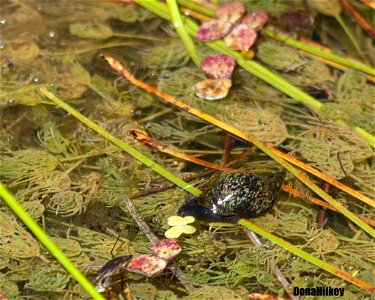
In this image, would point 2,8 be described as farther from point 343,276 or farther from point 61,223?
point 343,276

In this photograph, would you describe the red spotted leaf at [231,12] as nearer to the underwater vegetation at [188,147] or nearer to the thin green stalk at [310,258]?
the underwater vegetation at [188,147]

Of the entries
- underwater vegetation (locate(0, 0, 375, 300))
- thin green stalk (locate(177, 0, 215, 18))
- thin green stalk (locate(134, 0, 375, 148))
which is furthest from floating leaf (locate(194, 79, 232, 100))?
thin green stalk (locate(177, 0, 215, 18))

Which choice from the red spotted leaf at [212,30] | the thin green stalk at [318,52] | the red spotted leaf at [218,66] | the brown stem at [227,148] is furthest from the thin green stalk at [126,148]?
the thin green stalk at [318,52]

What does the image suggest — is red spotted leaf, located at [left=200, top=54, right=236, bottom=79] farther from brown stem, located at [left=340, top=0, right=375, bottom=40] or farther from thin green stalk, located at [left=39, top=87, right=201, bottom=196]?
brown stem, located at [left=340, top=0, right=375, bottom=40]

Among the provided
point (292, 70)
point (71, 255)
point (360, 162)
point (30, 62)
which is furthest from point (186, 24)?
point (71, 255)

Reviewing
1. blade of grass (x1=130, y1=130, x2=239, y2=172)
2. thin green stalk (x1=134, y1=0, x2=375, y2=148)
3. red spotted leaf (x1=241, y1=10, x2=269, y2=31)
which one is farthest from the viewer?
red spotted leaf (x1=241, y1=10, x2=269, y2=31)
